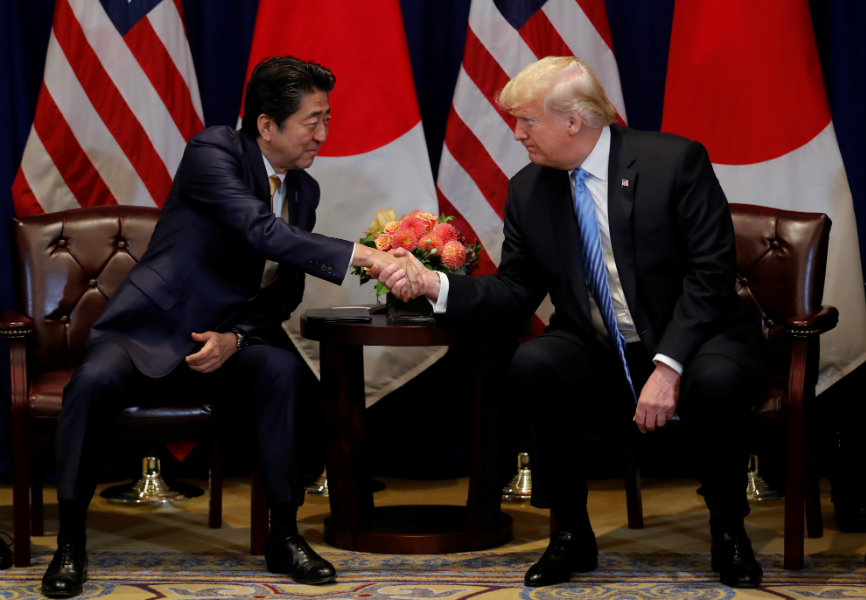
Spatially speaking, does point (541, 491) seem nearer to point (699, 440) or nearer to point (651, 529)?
point (699, 440)

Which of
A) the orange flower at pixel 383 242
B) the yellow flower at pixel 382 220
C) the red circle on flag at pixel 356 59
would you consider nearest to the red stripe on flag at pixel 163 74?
the red circle on flag at pixel 356 59

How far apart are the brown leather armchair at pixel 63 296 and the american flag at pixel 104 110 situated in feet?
1.25

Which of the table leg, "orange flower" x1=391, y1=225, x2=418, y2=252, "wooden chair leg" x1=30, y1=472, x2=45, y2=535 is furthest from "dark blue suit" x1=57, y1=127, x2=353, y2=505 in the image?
"wooden chair leg" x1=30, y1=472, x2=45, y2=535

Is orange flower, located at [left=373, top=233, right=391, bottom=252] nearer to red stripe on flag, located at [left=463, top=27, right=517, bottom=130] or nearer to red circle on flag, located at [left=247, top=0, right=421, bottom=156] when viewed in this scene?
red circle on flag, located at [left=247, top=0, right=421, bottom=156]

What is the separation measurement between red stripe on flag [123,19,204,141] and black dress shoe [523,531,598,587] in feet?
6.68

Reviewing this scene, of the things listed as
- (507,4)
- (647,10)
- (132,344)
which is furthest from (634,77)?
(132,344)

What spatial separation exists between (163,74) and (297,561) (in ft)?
6.31

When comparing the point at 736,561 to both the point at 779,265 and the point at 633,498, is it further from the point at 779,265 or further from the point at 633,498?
the point at 779,265

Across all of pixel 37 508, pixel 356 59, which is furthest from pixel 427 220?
pixel 37 508

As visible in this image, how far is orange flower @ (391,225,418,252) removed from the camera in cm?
350

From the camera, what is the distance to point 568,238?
129 inches

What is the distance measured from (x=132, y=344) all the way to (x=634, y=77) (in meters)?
2.21

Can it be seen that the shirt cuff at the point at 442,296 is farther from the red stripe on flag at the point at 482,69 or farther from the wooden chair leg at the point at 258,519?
the red stripe on flag at the point at 482,69

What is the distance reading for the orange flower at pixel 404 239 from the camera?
350cm
